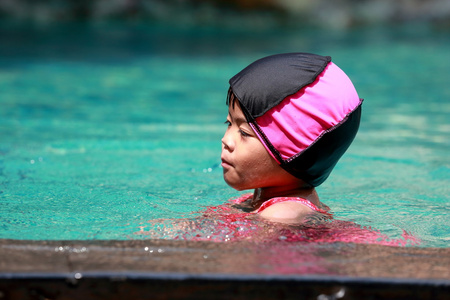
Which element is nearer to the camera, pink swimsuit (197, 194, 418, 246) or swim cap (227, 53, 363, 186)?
pink swimsuit (197, 194, 418, 246)

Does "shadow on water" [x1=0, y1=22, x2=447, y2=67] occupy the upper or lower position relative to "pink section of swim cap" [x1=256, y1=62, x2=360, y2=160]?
lower

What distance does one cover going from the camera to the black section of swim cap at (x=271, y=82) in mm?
2840

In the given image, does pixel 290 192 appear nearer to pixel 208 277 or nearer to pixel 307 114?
pixel 307 114

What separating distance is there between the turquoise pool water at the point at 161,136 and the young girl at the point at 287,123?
49 cm

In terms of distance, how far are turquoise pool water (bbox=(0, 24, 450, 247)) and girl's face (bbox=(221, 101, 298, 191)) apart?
443 millimetres

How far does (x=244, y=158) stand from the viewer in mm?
2910

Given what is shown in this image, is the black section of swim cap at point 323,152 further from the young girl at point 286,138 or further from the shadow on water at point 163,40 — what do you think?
the shadow on water at point 163,40

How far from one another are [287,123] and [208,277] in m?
1.10

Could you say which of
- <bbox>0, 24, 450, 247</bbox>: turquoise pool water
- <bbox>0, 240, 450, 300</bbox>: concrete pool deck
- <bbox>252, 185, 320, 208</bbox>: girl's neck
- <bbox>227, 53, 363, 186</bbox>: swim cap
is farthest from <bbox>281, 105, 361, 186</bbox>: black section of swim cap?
<bbox>0, 240, 450, 300</bbox>: concrete pool deck

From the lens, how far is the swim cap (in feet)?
9.31

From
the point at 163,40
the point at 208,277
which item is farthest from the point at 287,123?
the point at 163,40

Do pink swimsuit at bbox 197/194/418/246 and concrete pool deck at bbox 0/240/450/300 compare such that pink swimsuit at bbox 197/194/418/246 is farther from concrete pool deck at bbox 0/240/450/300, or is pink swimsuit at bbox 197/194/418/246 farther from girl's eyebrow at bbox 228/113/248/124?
concrete pool deck at bbox 0/240/450/300

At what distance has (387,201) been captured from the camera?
12.4ft

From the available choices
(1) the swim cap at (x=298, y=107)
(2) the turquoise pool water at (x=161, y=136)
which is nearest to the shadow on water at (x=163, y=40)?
(2) the turquoise pool water at (x=161, y=136)
